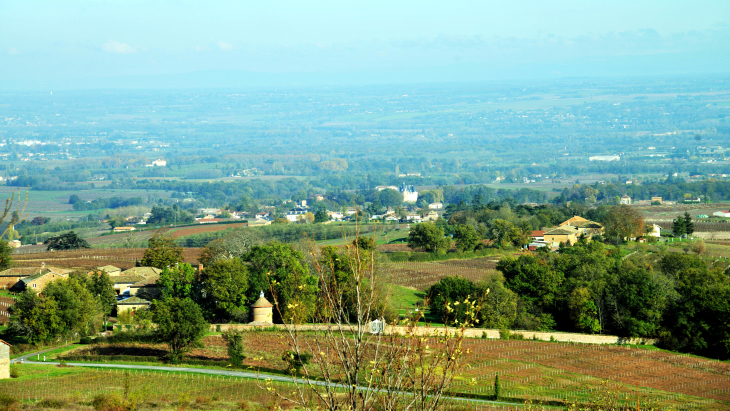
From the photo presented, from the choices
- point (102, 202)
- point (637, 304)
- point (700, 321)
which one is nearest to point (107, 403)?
point (637, 304)

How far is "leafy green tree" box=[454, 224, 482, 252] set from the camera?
196 feet

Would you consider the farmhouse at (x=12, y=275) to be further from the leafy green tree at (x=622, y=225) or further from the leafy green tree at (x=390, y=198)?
the leafy green tree at (x=390, y=198)

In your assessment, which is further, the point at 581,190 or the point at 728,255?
the point at 581,190

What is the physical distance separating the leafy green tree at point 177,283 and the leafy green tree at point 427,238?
79.2 ft

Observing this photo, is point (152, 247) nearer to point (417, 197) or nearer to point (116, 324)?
point (116, 324)

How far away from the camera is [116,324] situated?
1377 inches

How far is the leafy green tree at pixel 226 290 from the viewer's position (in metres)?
36.4

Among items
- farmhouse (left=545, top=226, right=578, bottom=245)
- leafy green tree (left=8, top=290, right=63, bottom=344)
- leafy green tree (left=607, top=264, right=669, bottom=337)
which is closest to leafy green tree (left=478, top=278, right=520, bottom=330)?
leafy green tree (left=607, top=264, right=669, bottom=337)

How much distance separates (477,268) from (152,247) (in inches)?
864

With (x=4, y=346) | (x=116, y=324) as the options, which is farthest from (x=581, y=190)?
(x=4, y=346)

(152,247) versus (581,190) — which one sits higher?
(152,247)

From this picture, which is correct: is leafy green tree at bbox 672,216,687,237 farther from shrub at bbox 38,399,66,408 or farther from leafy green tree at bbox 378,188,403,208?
leafy green tree at bbox 378,188,403,208

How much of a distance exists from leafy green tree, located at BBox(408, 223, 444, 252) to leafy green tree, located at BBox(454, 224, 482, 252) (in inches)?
58.3

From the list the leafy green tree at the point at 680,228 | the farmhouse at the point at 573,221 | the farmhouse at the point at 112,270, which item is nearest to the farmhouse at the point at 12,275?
the farmhouse at the point at 112,270
